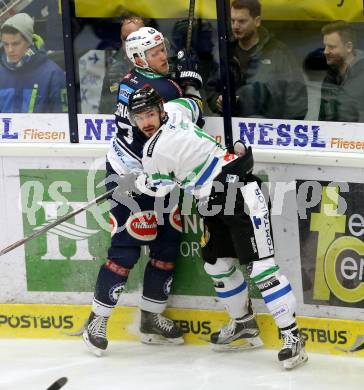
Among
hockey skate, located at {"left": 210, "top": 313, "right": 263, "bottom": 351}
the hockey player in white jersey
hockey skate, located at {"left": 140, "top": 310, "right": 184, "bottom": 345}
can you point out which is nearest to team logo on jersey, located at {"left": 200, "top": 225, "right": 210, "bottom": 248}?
the hockey player in white jersey

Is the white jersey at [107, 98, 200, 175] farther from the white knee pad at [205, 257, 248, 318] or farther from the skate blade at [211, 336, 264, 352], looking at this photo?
the skate blade at [211, 336, 264, 352]

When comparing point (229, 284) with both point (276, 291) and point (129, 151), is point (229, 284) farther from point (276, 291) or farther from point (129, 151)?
point (129, 151)

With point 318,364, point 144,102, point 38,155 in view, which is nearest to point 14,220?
point 38,155

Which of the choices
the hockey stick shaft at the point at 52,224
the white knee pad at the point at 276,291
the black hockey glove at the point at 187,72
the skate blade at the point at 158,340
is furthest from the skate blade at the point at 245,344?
the black hockey glove at the point at 187,72

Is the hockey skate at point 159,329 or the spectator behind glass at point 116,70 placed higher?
the spectator behind glass at point 116,70

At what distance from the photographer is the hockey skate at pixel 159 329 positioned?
6.33m

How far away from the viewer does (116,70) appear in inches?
247

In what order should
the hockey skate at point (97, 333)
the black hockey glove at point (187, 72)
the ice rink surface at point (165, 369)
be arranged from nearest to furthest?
1. the ice rink surface at point (165, 369)
2. the black hockey glove at point (187, 72)
3. the hockey skate at point (97, 333)

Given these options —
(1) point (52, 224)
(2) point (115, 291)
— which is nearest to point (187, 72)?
(1) point (52, 224)

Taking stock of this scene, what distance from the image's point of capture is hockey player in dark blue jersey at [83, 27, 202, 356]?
5.90 metres

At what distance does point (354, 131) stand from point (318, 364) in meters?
1.17

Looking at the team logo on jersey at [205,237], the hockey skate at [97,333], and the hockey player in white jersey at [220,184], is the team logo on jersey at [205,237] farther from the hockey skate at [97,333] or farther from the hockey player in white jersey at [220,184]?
the hockey skate at [97,333]

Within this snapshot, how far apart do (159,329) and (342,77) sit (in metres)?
1.67

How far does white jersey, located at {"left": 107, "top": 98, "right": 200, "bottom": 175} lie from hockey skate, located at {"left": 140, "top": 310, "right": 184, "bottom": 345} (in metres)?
0.81
